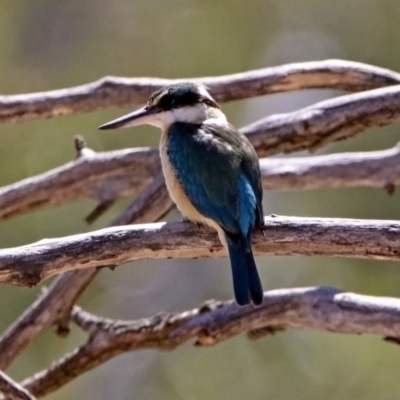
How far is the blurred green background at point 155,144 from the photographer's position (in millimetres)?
9172

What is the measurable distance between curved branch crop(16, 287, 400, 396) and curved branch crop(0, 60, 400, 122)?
107cm

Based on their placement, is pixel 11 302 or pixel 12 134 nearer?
pixel 11 302

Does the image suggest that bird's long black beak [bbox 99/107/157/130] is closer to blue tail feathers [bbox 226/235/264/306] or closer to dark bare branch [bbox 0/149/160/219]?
dark bare branch [bbox 0/149/160/219]

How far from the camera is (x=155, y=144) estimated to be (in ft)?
30.2

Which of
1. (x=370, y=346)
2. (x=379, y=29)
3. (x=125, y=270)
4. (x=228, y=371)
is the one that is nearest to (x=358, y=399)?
(x=370, y=346)

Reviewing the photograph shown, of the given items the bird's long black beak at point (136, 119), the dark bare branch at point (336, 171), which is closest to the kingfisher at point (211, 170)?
the bird's long black beak at point (136, 119)

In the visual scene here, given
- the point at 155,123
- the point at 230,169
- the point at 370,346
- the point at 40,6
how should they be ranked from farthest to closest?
the point at 40,6, the point at 370,346, the point at 155,123, the point at 230,169

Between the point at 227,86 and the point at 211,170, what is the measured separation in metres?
0.99

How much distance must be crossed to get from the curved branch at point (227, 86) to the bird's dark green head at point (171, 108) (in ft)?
1.17

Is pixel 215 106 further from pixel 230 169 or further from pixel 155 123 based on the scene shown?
pixel 230 169

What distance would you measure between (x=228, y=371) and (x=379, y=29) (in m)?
3.60

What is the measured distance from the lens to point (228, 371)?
9.73 meters

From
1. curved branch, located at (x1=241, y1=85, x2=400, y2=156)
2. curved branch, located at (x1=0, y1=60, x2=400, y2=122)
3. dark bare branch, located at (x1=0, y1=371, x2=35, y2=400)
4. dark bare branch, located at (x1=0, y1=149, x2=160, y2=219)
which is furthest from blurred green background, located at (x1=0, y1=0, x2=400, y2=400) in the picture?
dark bare branch, located at (x1=0, y1=371, x2=35, y2=400)

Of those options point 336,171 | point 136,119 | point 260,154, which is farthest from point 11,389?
point 336,171
